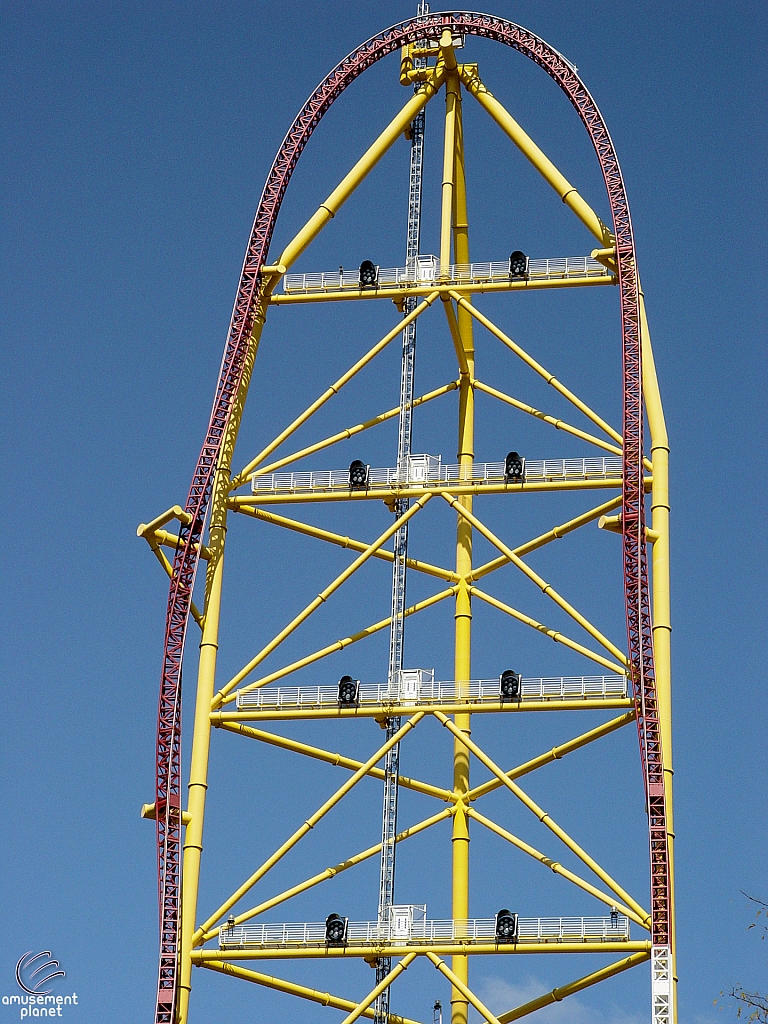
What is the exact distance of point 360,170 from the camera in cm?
5694

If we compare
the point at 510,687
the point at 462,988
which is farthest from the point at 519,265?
the point at 462,988

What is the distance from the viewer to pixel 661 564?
51.6 metres

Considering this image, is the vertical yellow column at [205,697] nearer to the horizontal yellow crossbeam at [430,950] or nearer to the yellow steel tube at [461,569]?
the horizontal yellow crossbeam at [430,950]

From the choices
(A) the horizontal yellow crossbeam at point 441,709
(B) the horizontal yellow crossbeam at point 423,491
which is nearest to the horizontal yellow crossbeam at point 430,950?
(A) the horizontal yellow crossbeam at point 441,709

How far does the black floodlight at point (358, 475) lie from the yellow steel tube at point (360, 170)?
5.76 m

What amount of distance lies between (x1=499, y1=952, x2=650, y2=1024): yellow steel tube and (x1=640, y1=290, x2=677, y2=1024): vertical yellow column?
2.87 ft

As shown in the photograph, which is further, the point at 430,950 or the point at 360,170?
the point at 360,170

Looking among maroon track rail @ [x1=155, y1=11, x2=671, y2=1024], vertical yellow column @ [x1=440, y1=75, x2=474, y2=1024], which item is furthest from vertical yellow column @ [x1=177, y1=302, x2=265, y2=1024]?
vertical yellow column @ [x1=440, y1=75, x2=474, y2=1024]

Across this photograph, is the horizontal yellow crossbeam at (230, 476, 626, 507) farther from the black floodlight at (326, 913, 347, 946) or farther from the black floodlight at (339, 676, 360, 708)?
the black floodlight at (326, 913, 347, 946)

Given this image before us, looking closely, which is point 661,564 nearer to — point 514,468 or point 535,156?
point 514,468

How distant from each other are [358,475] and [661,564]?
725 centimetres

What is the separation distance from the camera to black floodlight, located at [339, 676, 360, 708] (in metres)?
51.1

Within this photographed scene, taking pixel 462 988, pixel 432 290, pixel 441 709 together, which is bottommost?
pixel 462 988

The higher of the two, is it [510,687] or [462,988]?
[510,687]
